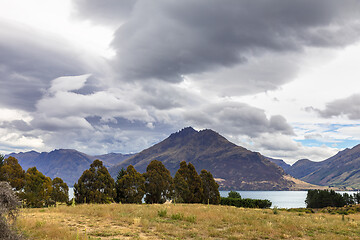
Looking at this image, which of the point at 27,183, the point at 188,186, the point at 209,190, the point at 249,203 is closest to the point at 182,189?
the point at 188,186

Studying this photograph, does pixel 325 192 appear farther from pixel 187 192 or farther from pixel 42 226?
pixel 42 226

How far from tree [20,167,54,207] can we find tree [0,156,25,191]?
3.03 feet

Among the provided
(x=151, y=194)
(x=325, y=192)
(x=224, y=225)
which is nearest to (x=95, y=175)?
(x=151, y=194)

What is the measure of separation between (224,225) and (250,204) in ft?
123

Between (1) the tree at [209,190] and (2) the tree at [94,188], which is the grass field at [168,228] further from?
(1) the tree at [209,190]

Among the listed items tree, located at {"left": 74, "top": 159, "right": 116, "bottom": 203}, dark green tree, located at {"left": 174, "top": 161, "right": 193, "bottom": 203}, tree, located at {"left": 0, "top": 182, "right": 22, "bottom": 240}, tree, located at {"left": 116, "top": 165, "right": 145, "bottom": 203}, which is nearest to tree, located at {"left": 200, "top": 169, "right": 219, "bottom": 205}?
dark green tree, located at {"left": 174, "top": 161, "right": 193, "bottom": 203}

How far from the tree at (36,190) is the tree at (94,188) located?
7915mm

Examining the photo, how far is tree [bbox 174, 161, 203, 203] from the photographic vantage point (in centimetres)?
5041

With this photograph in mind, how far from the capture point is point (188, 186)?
51.5 meters

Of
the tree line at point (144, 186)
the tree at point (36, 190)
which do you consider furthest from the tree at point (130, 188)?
the tree at point (36, 190)

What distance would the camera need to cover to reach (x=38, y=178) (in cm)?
4756

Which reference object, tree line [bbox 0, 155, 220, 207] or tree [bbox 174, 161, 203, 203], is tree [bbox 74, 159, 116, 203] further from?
tree [bbox 174, 161, 203, 203]

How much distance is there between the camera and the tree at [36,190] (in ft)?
148

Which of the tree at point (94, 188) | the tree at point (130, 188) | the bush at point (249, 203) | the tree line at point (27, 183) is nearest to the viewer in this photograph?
the tree at point (94, 188)
